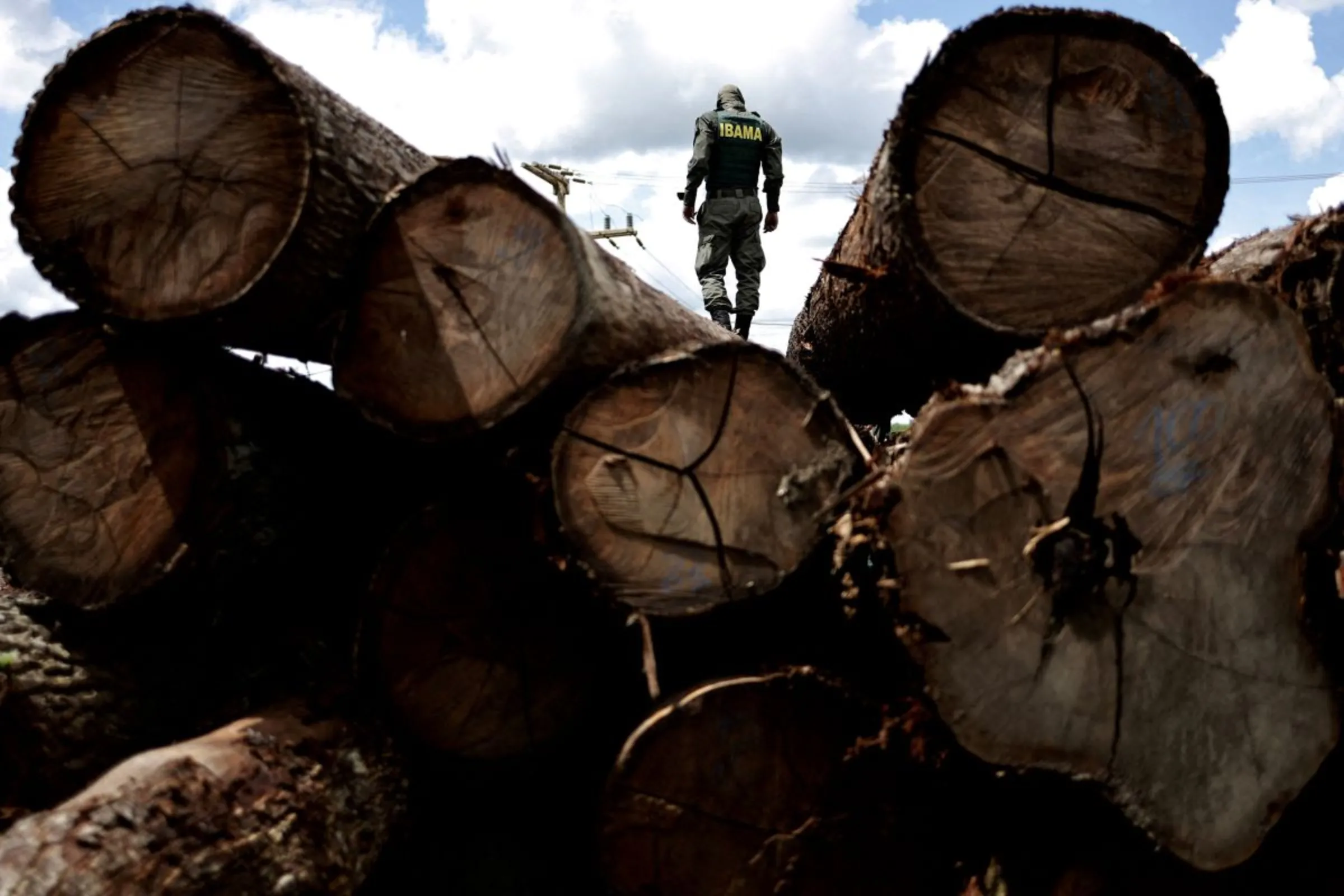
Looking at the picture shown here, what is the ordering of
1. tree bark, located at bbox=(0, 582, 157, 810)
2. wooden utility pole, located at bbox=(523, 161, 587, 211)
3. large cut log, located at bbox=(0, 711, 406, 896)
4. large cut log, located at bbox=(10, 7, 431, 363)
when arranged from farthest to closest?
1. wooden utility pole, located at bbox=(523, 161, 587, 211)
2. tree bark, located at bbox=(0, 582, 157, 810)
3. large cut log, located at bbox=(10, 7, 431, 363)
4. large cut log, located at bbox=(0, 711, 406, 896)

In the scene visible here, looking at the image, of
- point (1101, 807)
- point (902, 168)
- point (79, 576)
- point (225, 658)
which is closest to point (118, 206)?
point (79, 576)

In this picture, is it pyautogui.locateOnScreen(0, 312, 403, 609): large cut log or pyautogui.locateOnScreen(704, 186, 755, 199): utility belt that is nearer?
pyautogui.locateOnScreen(0, 312, 403, 609): large cut log

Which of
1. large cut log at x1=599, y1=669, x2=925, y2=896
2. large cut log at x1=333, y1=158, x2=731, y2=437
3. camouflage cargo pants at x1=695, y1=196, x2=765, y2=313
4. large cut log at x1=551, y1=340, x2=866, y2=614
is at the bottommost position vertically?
large cut log at x1=599, y1=669, x2=925, y2=896

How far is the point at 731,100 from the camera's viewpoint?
7227mm

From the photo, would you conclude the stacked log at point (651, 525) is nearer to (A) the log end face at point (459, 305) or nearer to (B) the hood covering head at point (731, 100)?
(A) the log end face at point (459, 305)

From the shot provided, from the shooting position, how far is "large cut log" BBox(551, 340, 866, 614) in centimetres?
234

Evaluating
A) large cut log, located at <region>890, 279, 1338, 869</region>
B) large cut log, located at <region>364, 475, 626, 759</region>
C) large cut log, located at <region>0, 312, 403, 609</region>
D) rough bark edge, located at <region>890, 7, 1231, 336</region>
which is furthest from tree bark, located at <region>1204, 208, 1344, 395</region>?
large cut log, located at <region>0, 312, 403, 609</region>

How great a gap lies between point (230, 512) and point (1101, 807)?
80.4 inches

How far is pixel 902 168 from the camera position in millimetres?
2480

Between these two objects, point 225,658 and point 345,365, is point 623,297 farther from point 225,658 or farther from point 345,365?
point 225,658

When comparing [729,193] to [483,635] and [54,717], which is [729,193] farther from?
[54,717]

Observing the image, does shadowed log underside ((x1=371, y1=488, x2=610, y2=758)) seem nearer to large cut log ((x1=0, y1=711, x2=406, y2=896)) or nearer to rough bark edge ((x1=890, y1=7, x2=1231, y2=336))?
large cut log ((x1=0, y1=711, x2=406, y2=896))

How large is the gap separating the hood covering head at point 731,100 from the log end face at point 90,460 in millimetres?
5248

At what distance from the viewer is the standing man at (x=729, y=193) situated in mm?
7090
